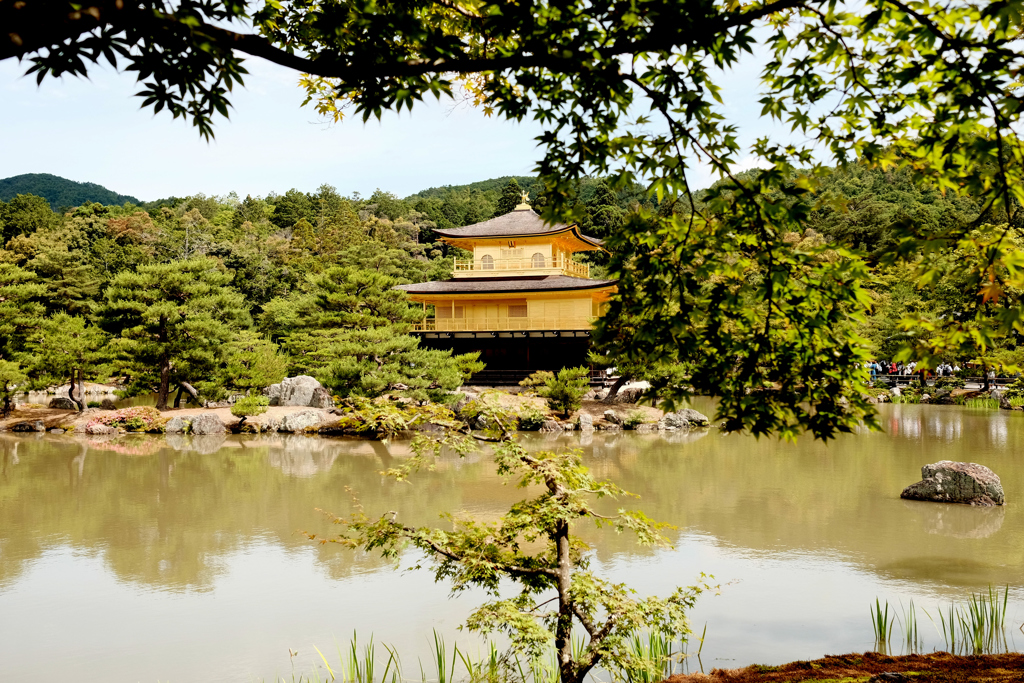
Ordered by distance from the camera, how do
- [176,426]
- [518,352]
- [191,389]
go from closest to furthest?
[176,426]
[191,389]
[518,352]

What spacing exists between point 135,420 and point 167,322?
7.59ft

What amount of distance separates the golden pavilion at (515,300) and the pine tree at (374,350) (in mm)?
4608

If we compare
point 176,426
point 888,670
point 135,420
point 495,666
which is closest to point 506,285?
point 176,426

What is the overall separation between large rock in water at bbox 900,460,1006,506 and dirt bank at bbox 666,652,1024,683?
17.1ft

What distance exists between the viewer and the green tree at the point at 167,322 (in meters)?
15.1

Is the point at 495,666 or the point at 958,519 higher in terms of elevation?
the point at 495,666

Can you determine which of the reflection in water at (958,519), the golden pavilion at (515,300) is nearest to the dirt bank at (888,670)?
the reflection in water at (958,519)

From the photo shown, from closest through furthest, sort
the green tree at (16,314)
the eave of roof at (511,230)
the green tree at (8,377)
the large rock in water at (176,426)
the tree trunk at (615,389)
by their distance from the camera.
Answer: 1. the large rock in water at (176,426)
2. the green tree at (8,377)
3. the green tree at (16,314)
4. the tree trunk at (615,389)
5. the eave of roof at (511,230)

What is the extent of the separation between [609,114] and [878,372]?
27.9 metres

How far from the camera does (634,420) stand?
15.6 m

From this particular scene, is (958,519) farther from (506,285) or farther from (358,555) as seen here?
(506,285)

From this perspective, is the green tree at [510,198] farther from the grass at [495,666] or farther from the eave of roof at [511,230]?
the grass at [495,666]

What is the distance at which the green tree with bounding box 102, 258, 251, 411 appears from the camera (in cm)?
1511

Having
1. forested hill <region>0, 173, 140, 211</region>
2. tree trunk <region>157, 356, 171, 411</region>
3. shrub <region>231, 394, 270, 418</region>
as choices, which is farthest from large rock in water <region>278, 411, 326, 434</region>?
forested hill <region>0, 173, 140, 211</region>
